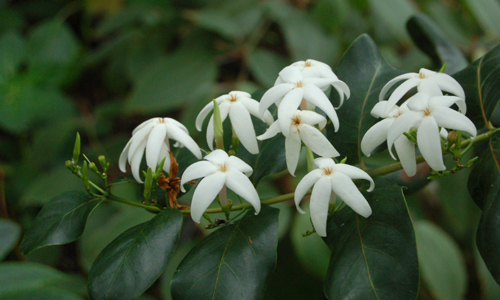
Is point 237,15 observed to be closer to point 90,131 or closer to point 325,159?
point 90,131

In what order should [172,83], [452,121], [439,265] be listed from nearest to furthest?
[452,121], [439,265], [172,83]

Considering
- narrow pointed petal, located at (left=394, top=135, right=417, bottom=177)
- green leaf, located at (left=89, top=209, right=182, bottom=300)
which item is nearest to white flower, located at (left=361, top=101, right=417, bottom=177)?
narrow pointed petal, located at (left=394, top=135, right=417, bottom=177)

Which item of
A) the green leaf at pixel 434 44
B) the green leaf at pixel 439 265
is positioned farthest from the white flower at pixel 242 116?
the green leaf at pixel 439 265

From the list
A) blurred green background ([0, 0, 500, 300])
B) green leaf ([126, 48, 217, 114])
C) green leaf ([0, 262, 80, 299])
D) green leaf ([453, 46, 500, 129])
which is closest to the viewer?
green leaf ([453, 46, 500, 129])

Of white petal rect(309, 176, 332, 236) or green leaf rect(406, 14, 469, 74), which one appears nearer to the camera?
white petal rect(309, 176, 332, 236)

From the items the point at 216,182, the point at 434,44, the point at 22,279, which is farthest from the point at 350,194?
the point at 22,279

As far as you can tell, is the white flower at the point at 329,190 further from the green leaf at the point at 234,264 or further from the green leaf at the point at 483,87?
the green leaf at the point at 483,87

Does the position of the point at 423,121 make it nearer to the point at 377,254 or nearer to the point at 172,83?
the point at 377,254

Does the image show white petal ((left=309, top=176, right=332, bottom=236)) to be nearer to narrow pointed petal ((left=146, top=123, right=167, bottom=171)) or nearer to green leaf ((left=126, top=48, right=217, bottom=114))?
narrow pointed petal ((left=146, top=123, right=167, bottom=171))
